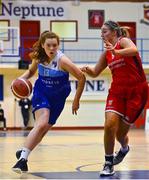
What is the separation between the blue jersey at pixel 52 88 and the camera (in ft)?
31.3

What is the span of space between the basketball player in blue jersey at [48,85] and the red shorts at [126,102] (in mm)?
657

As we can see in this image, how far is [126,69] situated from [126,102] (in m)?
0.49

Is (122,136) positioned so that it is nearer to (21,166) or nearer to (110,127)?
(110,127)

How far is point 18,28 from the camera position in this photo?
32000 mm

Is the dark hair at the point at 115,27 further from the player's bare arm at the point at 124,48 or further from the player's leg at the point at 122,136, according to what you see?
the player's leg at the point at 122,136

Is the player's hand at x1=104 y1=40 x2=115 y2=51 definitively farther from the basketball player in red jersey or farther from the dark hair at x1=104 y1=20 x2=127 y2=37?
the dark hair at x1=104 y1=20 x2=127 y2=37

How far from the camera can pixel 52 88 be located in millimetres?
9547

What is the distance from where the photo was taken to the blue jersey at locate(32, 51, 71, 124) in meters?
9.54

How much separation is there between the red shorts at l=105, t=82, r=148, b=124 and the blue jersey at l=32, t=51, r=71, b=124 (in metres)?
0.89

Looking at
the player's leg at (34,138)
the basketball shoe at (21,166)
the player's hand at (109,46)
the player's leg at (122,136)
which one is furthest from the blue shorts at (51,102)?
the player's hand at (109,46)

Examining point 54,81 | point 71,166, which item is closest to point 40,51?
point 54,81

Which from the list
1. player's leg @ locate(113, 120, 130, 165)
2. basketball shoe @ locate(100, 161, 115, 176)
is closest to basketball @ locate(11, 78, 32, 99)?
player's leg @ locate(113, 120, 130, 165)

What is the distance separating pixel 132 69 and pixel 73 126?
23532mm

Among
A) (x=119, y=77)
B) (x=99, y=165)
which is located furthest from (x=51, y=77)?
(x=99, y=165)
